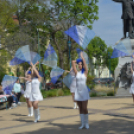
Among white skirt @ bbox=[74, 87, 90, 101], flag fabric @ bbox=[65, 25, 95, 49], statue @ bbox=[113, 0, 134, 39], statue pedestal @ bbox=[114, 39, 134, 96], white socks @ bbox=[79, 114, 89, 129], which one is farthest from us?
statue @ bbox=[113, 0, 134, 39]

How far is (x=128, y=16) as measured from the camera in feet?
60.3

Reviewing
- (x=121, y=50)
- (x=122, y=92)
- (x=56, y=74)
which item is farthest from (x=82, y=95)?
(x=122, y=92)

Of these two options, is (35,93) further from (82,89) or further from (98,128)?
(98,128)

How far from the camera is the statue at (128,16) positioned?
18391 mm

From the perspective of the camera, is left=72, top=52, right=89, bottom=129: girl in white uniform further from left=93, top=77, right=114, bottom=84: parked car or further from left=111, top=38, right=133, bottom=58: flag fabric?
left=93, top=77, right=114, bottom=84: parked car

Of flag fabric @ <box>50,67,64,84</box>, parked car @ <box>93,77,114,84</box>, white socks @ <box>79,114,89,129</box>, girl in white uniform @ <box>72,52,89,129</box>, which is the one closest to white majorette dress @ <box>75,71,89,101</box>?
girl in white uniform @ <box>72,52,89,129</box>

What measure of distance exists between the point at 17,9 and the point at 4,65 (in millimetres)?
5201

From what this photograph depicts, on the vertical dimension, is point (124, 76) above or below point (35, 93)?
above

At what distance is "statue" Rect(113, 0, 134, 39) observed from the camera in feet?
60.3

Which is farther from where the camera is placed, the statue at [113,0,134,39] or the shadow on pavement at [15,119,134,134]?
the statue at [113,0,134,39]

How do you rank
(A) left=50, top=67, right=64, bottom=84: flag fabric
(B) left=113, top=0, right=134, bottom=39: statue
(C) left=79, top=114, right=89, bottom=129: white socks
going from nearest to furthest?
(C) left=79, top=114, right=89, bottom=129: white socks < (A) left=50, top=67, right=64, bottom=84: flag fabric < (B) left=113, top=0, right=134, bottom=39: statue

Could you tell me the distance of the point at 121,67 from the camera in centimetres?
1823

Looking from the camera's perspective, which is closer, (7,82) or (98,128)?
(98,128)

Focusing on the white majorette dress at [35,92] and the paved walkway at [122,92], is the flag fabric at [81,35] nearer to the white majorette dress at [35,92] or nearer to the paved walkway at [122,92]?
the white majorette dress at [35,92]
